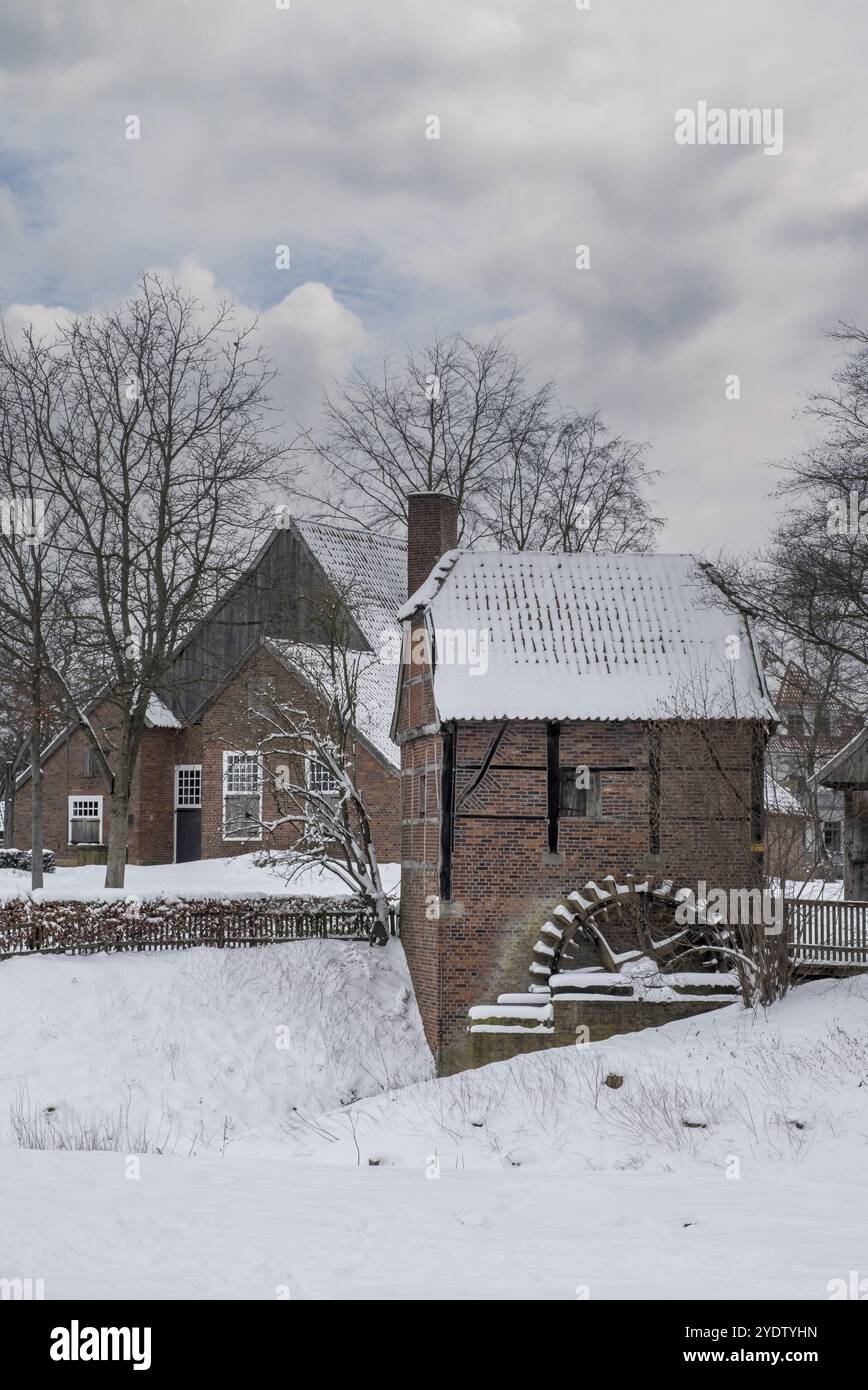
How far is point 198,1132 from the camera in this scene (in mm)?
18281

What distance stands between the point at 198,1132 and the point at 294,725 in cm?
864

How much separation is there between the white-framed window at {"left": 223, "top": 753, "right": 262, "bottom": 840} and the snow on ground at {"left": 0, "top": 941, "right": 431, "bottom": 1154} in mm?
10470

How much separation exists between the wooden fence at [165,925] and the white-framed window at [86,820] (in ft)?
48.4

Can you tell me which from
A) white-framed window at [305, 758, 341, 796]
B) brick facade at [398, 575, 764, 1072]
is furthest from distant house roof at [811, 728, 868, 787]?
white-framed window at [305, 758, 341, 796]

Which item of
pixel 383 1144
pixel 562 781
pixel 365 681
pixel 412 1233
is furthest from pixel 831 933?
pixel 365 681

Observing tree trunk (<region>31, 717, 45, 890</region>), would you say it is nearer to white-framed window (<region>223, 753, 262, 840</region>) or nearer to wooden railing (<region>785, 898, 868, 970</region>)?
white-framed window (<region>223, 753, 262, 840</region>)

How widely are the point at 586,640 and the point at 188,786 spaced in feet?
59.0

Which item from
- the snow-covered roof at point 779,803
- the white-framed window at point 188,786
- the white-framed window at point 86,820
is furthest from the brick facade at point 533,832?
the white-framed window at point 86,820

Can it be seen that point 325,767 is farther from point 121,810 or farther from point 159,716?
point 159,716

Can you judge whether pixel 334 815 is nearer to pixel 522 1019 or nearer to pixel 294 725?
pixel 294 725

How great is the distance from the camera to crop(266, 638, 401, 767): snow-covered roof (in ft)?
91.5

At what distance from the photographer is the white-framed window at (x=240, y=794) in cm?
3378
